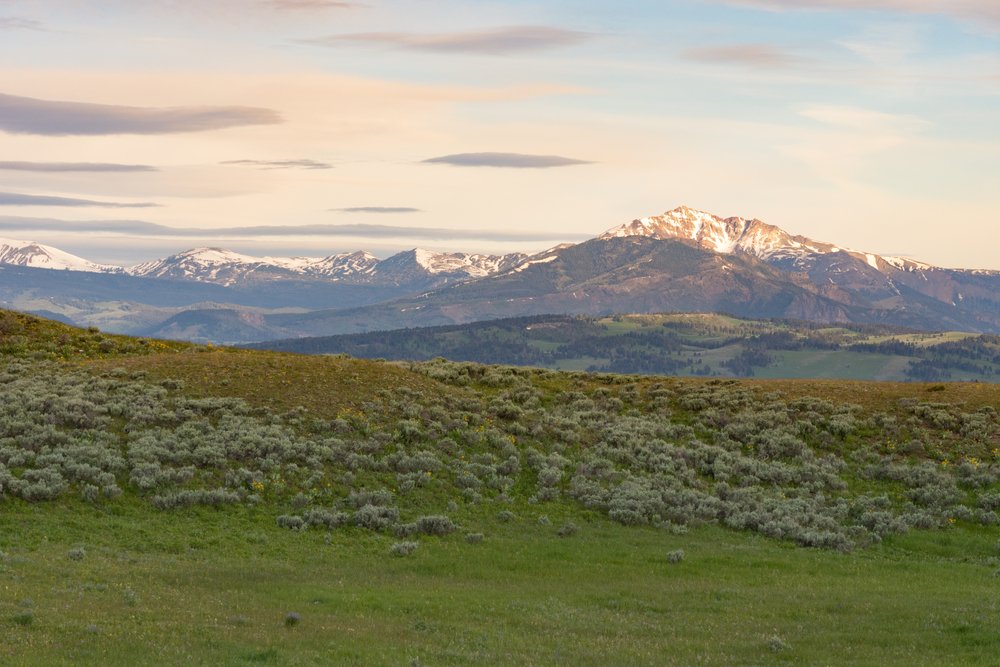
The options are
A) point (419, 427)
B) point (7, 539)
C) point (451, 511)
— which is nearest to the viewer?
point (7, 539)

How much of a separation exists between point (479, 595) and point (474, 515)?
411 inches

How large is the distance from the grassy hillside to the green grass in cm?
11

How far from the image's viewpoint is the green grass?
790 inches

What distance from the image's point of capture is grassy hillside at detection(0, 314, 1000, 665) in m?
21.6

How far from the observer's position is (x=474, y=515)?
1454 inches

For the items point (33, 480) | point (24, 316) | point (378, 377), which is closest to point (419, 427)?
point (378, 377)

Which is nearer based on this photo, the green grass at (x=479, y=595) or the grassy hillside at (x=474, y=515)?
the green grass at (x=479, y=595)

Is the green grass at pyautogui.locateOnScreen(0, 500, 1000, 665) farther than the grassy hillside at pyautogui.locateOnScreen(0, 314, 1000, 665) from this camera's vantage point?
No

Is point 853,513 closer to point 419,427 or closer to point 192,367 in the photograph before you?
point 419,427

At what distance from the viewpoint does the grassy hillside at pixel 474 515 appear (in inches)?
850

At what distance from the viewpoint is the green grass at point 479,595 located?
2008 cm

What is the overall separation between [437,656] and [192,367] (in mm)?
37161

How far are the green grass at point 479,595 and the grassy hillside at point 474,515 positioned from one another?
112 mm

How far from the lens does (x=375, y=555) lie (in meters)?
31.5
